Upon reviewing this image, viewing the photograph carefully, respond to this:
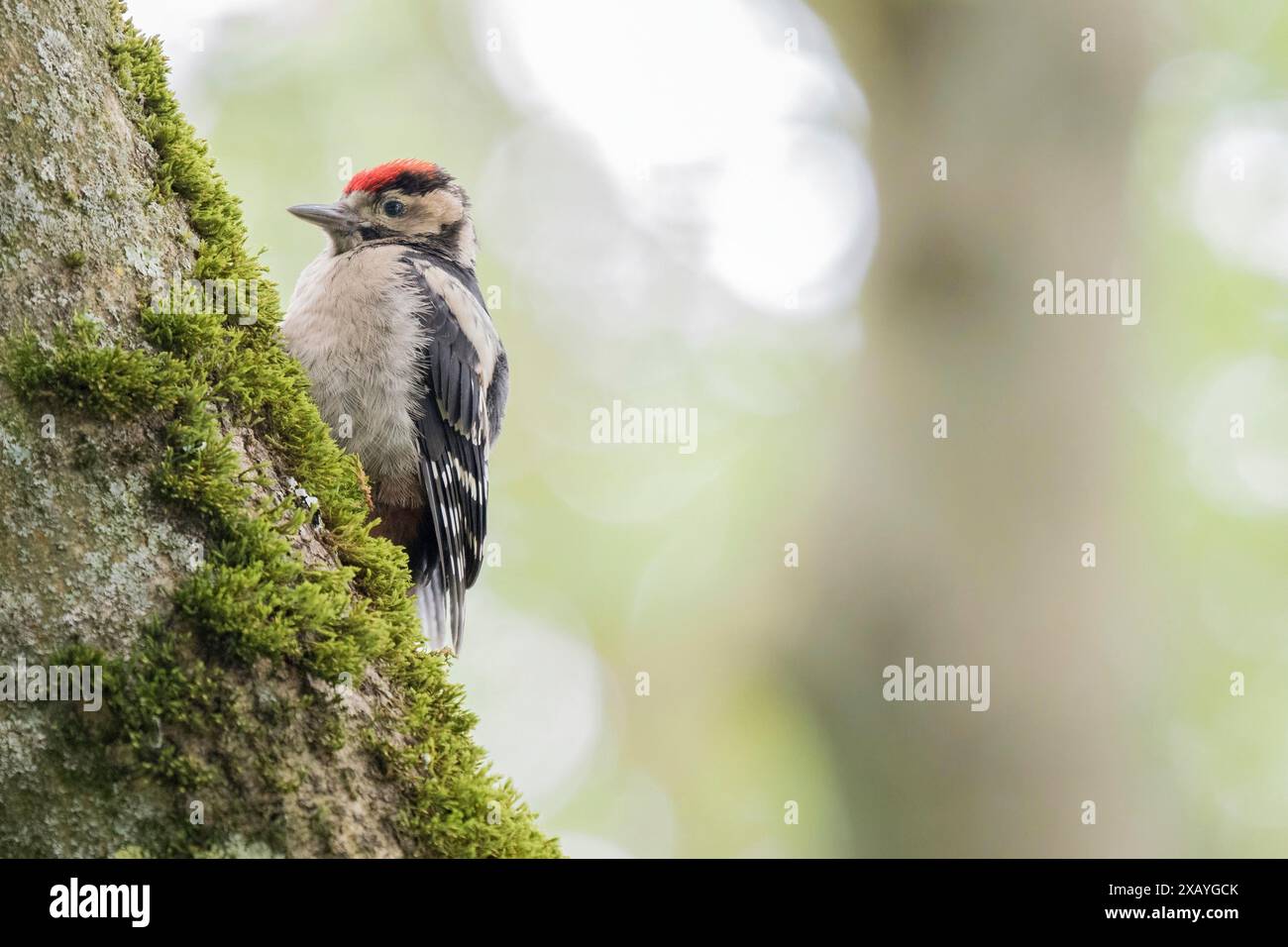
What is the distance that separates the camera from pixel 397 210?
4.70 m


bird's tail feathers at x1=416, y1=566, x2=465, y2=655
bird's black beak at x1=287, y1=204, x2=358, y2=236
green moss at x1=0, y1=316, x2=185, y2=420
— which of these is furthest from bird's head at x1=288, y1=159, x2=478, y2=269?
green moss at x1=0, y1=316, x2=185, y2=420

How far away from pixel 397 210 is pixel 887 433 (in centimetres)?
303

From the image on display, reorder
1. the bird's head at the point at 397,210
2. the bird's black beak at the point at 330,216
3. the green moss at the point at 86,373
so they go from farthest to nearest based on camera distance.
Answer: the bird's head at the point at 397,210 < the bird's black beak at the point at 330,216 < the green moss at the point at 86,373

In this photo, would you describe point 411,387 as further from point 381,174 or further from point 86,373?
point 86,373

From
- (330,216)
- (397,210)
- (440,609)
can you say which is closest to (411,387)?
(440,609)

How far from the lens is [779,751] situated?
25.9 ft

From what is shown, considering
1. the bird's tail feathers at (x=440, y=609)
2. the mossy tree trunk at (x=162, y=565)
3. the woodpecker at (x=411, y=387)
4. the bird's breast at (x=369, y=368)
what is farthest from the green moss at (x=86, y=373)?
the bird's tail feathers at (x=440, y=609)

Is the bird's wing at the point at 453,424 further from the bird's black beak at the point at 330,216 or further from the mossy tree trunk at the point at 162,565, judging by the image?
the mossy tree trunk at the point at 162,565

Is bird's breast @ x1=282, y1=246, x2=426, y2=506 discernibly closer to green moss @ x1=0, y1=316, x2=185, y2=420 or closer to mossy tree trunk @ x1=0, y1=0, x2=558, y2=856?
mossy tree trunk @ x1=0, y1=0, x2=558, y2=856

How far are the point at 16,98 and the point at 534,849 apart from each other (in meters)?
1.85

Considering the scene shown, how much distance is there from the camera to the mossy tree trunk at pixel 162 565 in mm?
1812

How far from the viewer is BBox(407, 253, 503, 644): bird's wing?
12.7 ft
